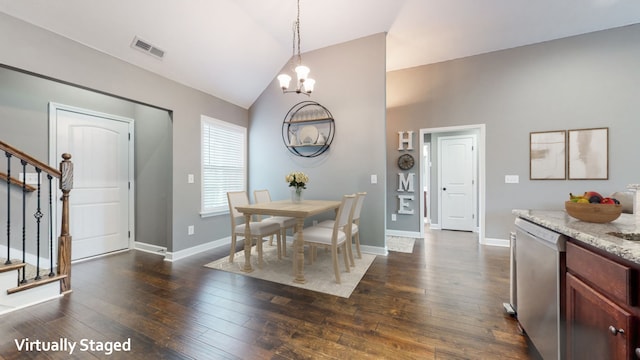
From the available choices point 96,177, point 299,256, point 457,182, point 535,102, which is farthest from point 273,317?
point 535,102

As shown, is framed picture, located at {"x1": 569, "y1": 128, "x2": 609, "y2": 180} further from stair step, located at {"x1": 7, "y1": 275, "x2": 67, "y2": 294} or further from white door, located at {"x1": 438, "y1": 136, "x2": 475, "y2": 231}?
stair step, located at {"x1": 7, "y1": 275, "x2": 67, "y2": 294}

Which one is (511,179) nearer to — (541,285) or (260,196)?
(541,285)

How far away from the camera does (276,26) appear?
3.43m

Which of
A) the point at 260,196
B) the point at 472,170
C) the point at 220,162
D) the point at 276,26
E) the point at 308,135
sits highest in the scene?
the point at 276,26

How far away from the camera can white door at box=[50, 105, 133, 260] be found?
10.2 feet

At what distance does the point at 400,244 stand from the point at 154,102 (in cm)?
425

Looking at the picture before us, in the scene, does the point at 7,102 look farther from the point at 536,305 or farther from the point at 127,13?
the point at 536,305

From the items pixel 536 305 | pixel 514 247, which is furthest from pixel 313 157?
pixel 536 305

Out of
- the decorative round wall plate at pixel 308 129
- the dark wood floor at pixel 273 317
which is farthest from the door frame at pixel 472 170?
the decorative round wall plate at pixel 308 129

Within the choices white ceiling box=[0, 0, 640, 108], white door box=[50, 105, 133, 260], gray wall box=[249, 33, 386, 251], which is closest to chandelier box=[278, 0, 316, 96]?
white ceiling box=[0, 0, 640, 108]

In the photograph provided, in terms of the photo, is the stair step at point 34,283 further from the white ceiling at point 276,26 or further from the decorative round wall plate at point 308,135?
the decorative round wall plate at point 308,135

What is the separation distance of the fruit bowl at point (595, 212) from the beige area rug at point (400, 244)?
2438 mm

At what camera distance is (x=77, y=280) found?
2.55 metres

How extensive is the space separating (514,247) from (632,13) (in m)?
4.04
